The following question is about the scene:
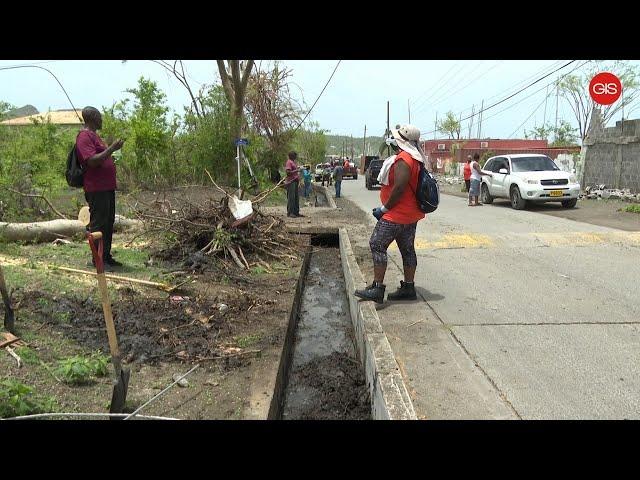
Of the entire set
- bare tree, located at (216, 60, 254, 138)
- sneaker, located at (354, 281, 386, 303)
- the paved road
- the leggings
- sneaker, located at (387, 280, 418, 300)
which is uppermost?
bare tree, located at (216, 60, 254, 138)

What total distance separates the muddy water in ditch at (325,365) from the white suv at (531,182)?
8.63 meters

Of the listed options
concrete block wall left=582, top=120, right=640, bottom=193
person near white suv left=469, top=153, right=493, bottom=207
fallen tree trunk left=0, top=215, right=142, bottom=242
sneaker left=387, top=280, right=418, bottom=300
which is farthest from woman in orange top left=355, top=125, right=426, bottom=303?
concrete block wall left=582, top=120, right=640, bottom=193

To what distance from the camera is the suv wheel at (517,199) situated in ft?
48.9

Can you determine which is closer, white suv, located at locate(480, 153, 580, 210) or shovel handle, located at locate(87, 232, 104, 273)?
shovel handle, located at locate(87, 232, 104, 273)

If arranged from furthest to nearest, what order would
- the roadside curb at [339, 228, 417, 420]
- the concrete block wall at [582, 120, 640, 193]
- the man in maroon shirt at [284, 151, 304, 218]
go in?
the concrete block wall at [582, 120, 640, 193] < the man in maroon shirt at [284, 151, 304, 218] < the roadside curb at [339, 228, 417, 420]

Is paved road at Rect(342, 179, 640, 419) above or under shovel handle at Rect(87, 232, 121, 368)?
under

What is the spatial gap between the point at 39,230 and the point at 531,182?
501 inches

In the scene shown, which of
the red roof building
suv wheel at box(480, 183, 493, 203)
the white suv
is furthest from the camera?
the red roof building

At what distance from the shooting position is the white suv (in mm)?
14531

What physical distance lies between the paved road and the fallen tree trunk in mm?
5285

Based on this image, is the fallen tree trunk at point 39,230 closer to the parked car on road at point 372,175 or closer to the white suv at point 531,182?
the white suv at point 531,182

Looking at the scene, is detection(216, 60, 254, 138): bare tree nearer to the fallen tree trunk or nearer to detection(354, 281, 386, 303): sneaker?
the fallen tree trunk

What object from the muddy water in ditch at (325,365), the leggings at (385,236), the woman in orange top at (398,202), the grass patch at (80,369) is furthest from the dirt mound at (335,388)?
the grass patch at (80,369)

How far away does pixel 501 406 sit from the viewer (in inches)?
128
